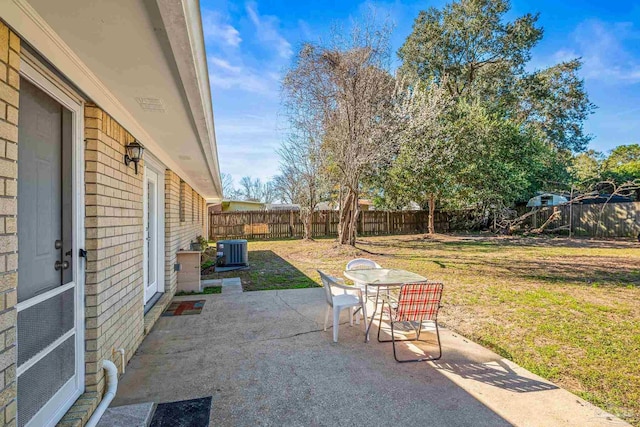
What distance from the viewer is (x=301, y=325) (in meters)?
4.39

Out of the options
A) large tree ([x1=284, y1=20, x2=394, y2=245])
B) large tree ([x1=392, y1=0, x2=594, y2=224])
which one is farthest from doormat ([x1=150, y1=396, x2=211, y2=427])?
large tree ([x1=392, y1=0, x2=594, y2=224])

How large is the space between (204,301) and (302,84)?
6790 mm

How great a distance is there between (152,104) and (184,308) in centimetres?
357

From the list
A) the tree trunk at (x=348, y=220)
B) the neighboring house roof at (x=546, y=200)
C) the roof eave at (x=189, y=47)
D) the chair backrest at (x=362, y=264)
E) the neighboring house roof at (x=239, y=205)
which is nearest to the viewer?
the roof eave at (x=189, y=47)

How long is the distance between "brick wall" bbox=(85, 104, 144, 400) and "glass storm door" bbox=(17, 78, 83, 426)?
15 cm

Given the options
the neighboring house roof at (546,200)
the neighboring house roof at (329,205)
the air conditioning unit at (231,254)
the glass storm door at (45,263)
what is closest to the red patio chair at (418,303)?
the glass storm door at (45,263)

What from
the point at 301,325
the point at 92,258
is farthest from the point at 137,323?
the point at 301,325

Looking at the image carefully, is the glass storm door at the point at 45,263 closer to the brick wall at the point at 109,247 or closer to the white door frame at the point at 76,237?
the white door frame at the point at 76,237

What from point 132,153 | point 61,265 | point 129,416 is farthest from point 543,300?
point 61,265

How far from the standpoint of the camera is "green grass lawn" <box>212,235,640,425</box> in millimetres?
3158

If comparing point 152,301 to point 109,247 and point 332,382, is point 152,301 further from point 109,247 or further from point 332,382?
point 332,382

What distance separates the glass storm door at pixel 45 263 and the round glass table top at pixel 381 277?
2.85 m

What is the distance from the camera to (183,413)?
97.3 inches

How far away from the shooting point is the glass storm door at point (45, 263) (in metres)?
1.83
